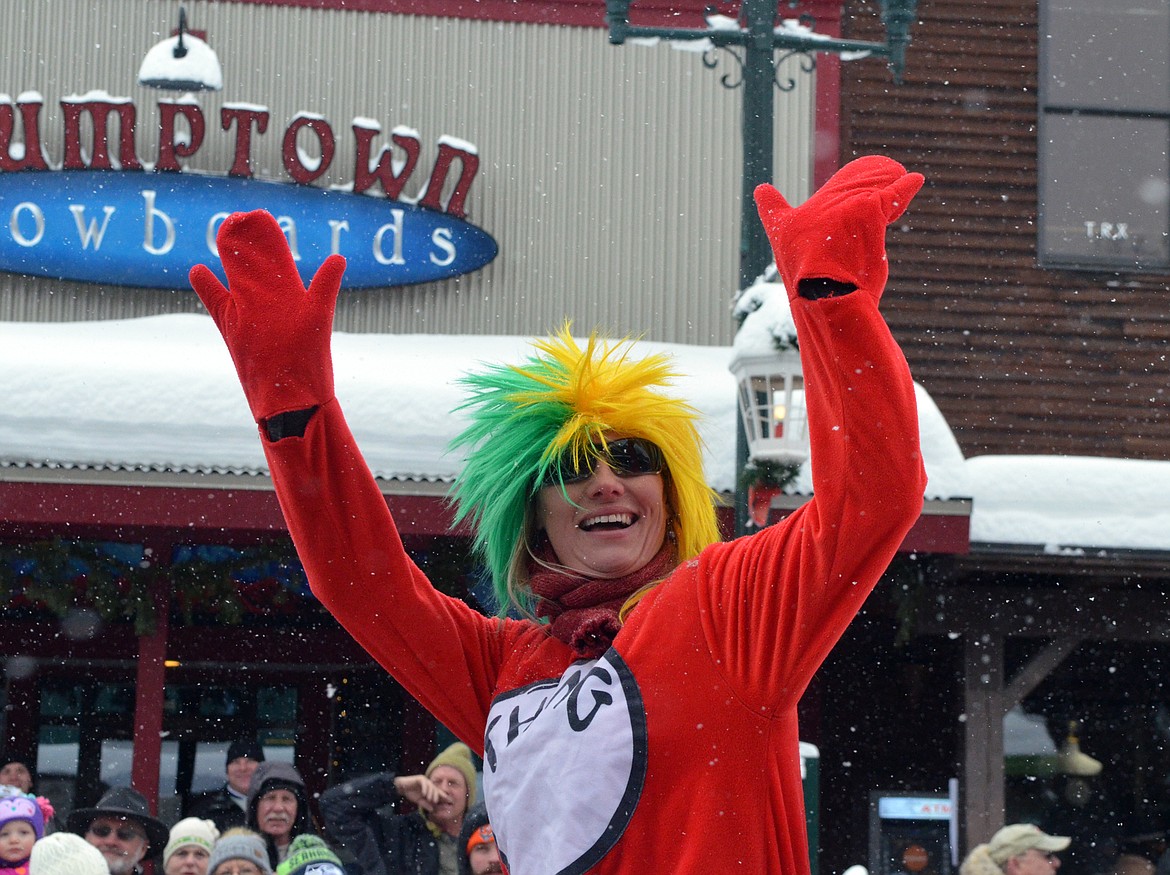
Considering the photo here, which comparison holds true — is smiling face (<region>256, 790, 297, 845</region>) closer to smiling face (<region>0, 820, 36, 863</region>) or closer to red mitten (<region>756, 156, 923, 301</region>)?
smiling face (<region>0, 820, 36, 863</region>)

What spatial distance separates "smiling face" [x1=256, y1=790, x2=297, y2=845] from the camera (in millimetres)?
5969

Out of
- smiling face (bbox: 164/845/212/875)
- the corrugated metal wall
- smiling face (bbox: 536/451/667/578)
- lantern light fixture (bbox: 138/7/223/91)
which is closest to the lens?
smiling face (bbox: 536/451/667/578)

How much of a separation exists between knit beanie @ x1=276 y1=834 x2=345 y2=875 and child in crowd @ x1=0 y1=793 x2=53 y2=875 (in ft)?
3.21

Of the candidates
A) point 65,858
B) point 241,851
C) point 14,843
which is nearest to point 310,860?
point 241,851

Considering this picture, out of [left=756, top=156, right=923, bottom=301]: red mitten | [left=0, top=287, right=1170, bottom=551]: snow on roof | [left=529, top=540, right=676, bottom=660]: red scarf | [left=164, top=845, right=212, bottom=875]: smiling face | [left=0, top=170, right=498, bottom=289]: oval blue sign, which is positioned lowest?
[left=164, top=845, right=212, bottom=875]: smiling face

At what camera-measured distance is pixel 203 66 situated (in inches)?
359

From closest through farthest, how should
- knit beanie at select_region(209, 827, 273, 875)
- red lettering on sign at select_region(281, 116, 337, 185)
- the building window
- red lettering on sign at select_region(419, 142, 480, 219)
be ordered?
knit beanie at select_region(209, 827, 273, 875) < red lettering on sign at select_region(281, 116, 337, 185) < red lettering on sign at select_region(419, 142, 480, 219) < the building window

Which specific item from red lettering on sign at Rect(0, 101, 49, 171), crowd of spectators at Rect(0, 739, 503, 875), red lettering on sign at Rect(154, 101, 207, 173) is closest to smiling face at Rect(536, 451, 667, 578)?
crowd of spectators at Rect(0, 739, 503, 875)

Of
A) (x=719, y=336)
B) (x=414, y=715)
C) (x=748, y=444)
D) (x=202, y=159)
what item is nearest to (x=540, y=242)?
(x=719, y=336)

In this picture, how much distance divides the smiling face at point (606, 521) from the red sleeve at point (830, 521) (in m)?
0.24

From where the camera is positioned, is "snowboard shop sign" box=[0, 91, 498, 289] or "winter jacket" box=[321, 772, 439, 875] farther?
"snowboard shop sign" box=[0, 91, 498, 289]

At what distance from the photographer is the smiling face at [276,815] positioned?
5969mm

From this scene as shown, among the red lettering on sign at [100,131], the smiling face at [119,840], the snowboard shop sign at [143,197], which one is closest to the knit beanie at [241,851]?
the smiling face at [119,840]

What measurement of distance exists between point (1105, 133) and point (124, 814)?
24.6ft
